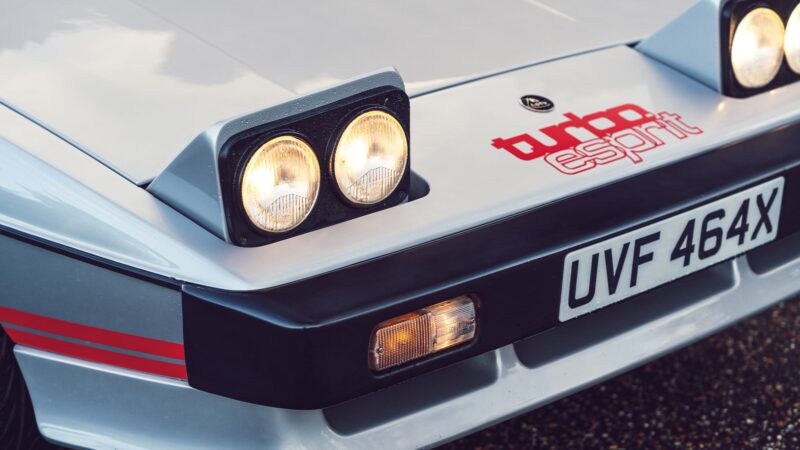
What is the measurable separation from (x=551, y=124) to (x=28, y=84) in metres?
0.85

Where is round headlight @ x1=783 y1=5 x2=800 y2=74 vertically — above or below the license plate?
above

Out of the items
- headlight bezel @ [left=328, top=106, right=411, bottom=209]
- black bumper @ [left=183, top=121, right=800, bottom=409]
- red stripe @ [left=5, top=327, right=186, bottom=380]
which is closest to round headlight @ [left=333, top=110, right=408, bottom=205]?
headlight bezel @ [left=328, top=106, right=411, bottom=209]

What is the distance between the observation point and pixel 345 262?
4.94 feet

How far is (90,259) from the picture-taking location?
4.94ft

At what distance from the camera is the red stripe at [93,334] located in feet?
5.00

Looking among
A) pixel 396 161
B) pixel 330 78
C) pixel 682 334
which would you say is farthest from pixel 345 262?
pixel 682 334

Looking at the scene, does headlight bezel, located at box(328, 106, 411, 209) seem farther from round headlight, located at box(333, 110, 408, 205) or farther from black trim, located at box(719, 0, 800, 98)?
black trim, located at box(719, 0, 800, 98)

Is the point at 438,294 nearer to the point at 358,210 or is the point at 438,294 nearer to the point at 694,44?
the point at 358,210

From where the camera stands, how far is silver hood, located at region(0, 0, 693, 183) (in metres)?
1.66

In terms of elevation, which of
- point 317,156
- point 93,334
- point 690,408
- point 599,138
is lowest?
point 690,408

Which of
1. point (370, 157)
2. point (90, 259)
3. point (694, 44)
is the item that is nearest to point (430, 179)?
point (370, 157)

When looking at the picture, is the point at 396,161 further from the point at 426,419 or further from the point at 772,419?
the point at 772,419

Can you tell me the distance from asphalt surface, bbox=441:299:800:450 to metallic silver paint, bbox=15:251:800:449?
0.52m

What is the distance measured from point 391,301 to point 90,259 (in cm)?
42
